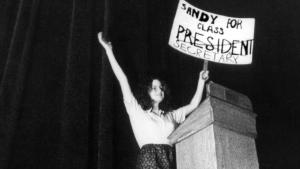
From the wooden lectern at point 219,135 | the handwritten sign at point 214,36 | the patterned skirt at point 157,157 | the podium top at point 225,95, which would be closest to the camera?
the wooden lectern at point 219,135

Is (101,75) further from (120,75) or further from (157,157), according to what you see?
(157,157)

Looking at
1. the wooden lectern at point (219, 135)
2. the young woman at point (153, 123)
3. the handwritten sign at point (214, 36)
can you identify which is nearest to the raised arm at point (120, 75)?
the young woman at point (153, 123)

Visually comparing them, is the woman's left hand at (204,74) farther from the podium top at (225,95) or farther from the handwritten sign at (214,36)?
the podium top at (225,95)

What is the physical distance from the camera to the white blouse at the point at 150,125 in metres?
1.18

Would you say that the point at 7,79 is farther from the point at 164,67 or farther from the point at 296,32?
the point at 296,32

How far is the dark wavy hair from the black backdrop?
3.4 inches

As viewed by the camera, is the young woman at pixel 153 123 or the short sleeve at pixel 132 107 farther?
the short sleeve at pixel 132 107

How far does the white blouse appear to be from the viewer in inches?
46.5

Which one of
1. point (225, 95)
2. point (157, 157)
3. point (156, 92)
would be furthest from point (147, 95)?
point (225, 95)

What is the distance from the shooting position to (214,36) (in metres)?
1.23

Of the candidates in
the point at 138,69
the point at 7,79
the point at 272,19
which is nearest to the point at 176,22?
the point at 138,69

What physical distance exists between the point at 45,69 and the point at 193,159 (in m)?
0.87

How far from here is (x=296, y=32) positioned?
5.98 feet

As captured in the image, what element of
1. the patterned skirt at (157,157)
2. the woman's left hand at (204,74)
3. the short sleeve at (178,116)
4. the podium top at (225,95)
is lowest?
the patterned skirt at (157,157)
